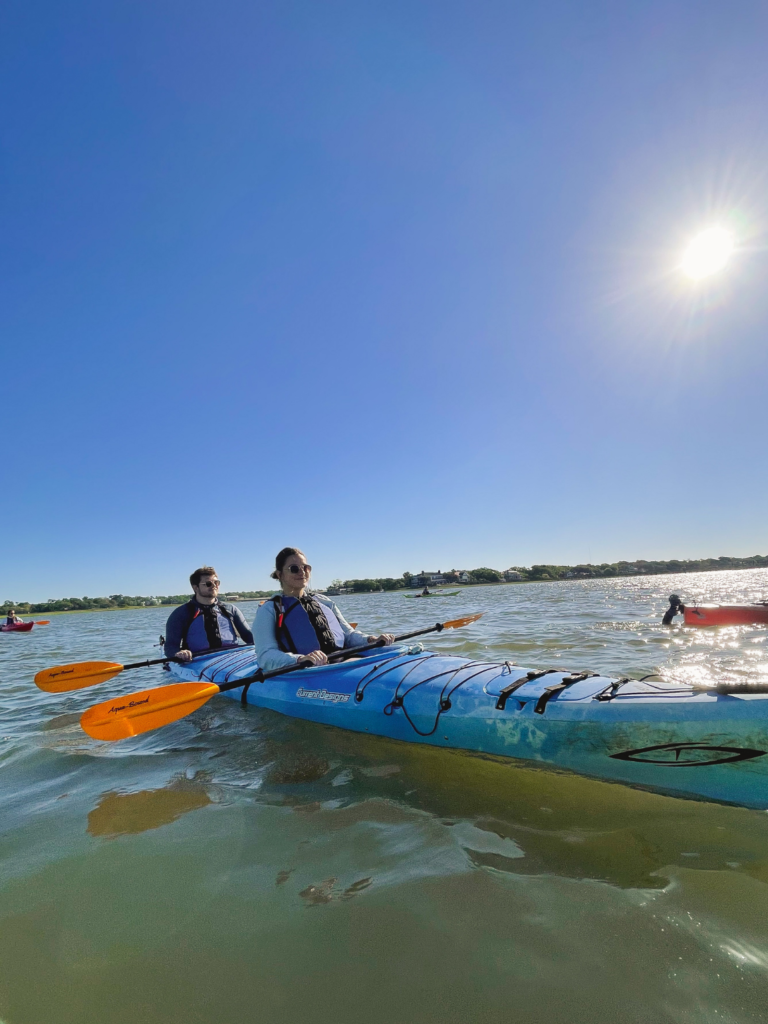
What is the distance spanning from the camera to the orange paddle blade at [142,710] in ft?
13.7

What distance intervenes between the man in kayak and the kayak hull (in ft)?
31.0

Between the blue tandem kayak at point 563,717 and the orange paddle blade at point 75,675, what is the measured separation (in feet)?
12.0

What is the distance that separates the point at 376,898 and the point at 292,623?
356cm

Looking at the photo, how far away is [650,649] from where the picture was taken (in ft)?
28.7

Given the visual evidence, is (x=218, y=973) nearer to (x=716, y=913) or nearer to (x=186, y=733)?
(x=716, y=913)

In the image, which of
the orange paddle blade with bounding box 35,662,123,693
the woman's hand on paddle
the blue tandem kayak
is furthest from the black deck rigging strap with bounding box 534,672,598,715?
the orange paddle blade with bounding box 35,662,123,693

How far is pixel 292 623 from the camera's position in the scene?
566 centimetres

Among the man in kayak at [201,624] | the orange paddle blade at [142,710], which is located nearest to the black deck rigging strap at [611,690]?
the orange paddle blade at [142,710]

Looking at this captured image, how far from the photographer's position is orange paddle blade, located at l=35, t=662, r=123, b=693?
6.79m

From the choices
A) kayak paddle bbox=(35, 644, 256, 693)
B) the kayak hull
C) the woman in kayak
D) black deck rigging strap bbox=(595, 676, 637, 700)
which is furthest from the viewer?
the kayak hull

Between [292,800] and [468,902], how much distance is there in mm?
1722

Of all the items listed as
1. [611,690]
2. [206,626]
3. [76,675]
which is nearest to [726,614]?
[611,690]

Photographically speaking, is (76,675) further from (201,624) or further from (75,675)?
(201,624)

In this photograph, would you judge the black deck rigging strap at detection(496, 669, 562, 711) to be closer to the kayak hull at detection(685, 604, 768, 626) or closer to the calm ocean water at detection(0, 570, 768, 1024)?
the calm ocean water at detection(0, 570, 768, 1024)
